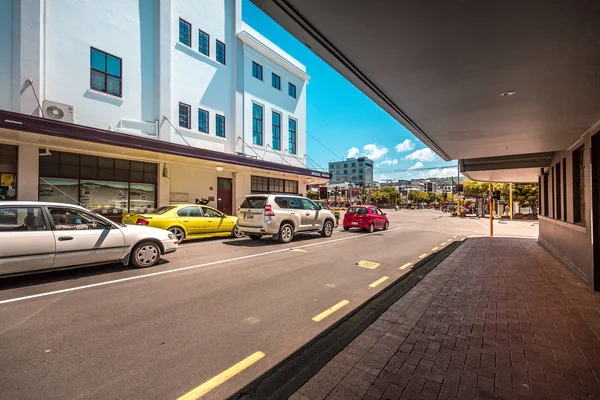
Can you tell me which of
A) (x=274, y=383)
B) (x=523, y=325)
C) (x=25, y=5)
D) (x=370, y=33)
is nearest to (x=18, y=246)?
(x=274, y=383)

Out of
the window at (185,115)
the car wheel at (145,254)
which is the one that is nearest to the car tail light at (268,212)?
the car wheel at (145,254)

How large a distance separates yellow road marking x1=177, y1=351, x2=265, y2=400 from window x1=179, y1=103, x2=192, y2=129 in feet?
48.5

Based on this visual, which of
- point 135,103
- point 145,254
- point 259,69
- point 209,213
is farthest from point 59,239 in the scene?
point 259,69

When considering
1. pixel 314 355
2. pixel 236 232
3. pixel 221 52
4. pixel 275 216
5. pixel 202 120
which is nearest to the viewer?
pixel 314 355

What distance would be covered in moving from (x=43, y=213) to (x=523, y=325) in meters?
8.45

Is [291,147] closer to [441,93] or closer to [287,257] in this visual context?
[287,257]

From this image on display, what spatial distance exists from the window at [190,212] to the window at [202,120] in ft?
22.7

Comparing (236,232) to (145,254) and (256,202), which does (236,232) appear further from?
(145,254)

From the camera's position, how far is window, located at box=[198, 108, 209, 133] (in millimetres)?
16344

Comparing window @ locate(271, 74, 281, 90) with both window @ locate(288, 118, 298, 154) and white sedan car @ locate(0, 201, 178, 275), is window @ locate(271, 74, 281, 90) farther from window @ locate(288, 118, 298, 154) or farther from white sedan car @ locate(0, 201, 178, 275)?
white sedan car @ locate(0, 201, 178, 275)

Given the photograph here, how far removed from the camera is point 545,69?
3652mm

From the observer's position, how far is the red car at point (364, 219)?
1568cm

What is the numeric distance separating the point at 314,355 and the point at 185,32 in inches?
710

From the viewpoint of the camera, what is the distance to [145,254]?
6.84 metres
